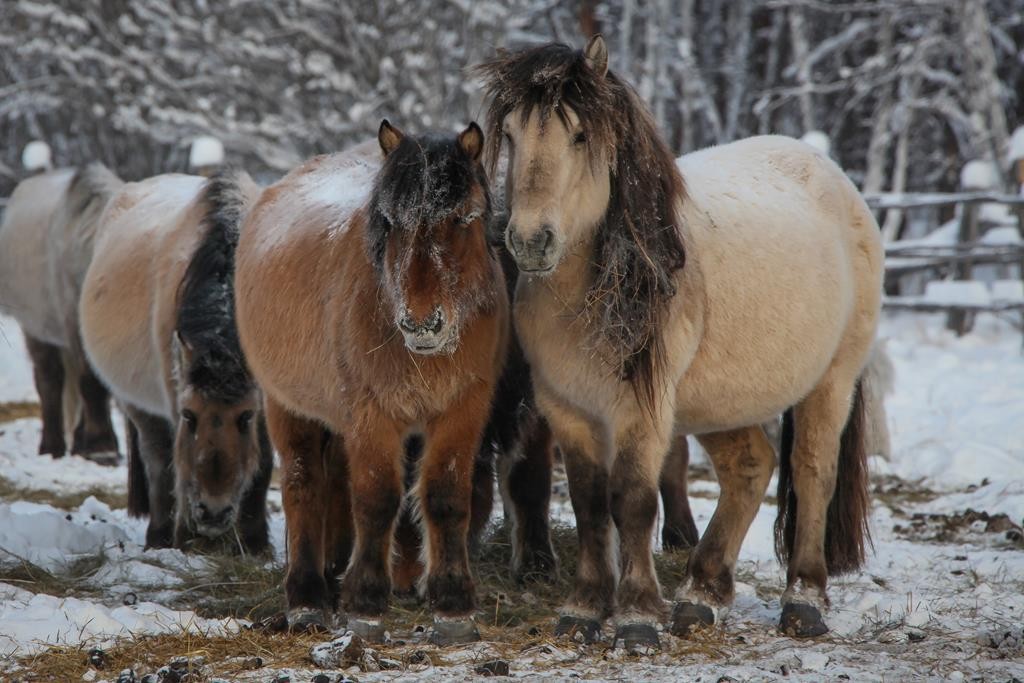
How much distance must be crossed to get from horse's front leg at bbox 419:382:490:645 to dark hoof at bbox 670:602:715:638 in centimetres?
87

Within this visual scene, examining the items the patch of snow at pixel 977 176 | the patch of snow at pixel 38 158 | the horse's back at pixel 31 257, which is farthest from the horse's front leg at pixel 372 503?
the patch of snow at pixel 977 176

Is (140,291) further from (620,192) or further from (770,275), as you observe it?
(770,275)

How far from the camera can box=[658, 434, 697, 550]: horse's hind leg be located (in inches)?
248

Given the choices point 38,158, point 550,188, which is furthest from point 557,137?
point 38,158

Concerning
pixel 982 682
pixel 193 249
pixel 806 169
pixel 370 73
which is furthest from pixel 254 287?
pixel 370 73

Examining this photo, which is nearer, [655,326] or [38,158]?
[655,326]

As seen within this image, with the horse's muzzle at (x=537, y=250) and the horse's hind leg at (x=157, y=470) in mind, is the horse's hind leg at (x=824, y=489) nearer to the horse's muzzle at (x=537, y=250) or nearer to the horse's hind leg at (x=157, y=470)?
the horse's muzzle at (x=537, y=250)

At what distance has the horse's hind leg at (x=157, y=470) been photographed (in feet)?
21.1

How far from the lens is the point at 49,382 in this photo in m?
10.2

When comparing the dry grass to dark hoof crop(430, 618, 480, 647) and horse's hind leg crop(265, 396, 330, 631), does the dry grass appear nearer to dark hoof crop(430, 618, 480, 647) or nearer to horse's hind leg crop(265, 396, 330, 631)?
horse's hind leg crop(265, 396, 330, 631)

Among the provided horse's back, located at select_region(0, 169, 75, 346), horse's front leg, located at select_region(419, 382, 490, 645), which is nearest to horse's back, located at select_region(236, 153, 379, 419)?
horse's front leg, located at select_region(419, 382, 490, 645)

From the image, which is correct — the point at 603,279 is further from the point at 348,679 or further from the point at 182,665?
the point at 182,665

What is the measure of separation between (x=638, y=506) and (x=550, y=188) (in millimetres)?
1267

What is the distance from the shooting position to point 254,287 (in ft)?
17.0
